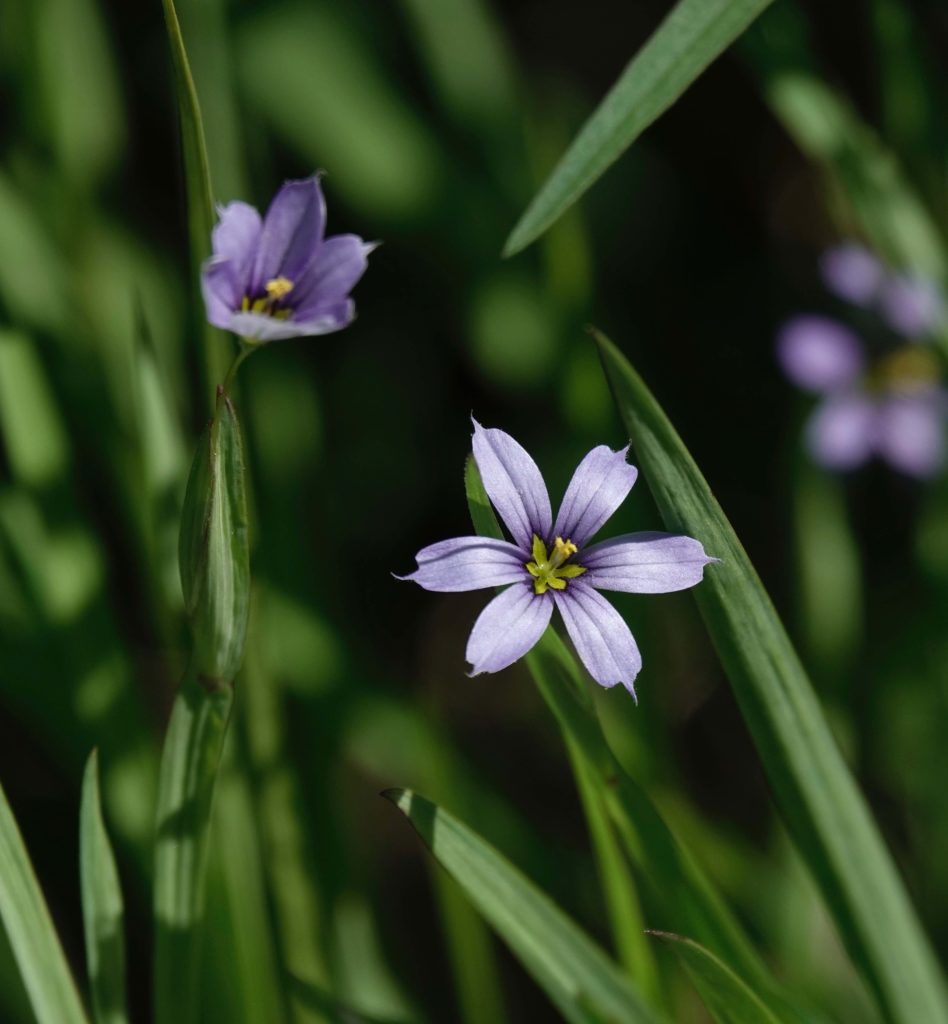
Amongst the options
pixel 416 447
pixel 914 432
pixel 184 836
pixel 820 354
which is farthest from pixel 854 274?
pixel 184 836

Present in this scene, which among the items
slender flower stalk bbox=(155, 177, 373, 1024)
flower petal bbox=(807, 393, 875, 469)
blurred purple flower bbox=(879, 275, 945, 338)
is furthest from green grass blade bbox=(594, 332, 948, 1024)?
flower petal bbox=(807, 393, 875, 469)

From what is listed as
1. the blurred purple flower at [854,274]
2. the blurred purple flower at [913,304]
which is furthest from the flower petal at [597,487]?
the blurred purple flower at [854,274]

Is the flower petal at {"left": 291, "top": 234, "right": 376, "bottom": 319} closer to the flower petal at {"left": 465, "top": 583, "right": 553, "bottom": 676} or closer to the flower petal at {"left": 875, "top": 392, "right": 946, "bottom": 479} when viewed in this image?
the flower petal at {"left": 465, "top": 583, "right": 553, "bottom": 676}

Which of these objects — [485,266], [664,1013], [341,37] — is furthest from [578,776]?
[341,37]

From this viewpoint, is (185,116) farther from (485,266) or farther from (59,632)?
(485,266)

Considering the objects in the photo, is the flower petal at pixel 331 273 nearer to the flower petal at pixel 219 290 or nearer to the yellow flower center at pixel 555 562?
the flower petal at pixel 219 290

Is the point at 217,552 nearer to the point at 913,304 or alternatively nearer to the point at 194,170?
the point at 194,170
